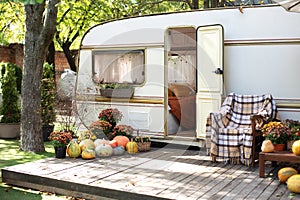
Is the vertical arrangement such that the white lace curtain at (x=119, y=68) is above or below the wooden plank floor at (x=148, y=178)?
above

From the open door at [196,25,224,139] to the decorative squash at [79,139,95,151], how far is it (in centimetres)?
186

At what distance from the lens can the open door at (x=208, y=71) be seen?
22.6 ft

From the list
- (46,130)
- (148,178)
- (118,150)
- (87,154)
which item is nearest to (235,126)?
(148,178)

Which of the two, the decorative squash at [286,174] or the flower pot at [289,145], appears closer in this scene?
the decorative squash at [286,174]

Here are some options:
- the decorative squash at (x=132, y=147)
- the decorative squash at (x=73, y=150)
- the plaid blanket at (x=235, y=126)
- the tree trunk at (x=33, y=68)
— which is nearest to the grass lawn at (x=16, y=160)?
the tree trunk at (x=33, y=68)

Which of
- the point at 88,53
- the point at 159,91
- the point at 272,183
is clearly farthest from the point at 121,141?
the point at 272,183

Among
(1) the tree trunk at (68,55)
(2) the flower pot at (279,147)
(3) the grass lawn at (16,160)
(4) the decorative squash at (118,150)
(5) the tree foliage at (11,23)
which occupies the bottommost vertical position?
(3) the grass lawn at (16,160)

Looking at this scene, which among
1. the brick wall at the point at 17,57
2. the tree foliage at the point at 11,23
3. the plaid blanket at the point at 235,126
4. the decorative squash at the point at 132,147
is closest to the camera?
the plaid blanket at the point at 235,126

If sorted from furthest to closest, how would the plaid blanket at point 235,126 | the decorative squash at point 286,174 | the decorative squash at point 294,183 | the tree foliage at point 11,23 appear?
the tree foliage at point 11,23 → the plaid blanket at point 235,126 → the decorative squash at point 286,174 → the decorative squash at point 294,183

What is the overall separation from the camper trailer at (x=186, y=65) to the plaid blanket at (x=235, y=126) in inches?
9.0

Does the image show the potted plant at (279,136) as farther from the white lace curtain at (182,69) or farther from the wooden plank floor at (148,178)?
the white lace curtain at (182,69)

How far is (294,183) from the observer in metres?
4.82

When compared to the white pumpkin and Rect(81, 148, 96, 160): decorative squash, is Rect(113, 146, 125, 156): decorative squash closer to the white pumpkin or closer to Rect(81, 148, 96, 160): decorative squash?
the white pumpkin

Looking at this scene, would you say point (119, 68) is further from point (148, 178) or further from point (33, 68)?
point (148, 178)
